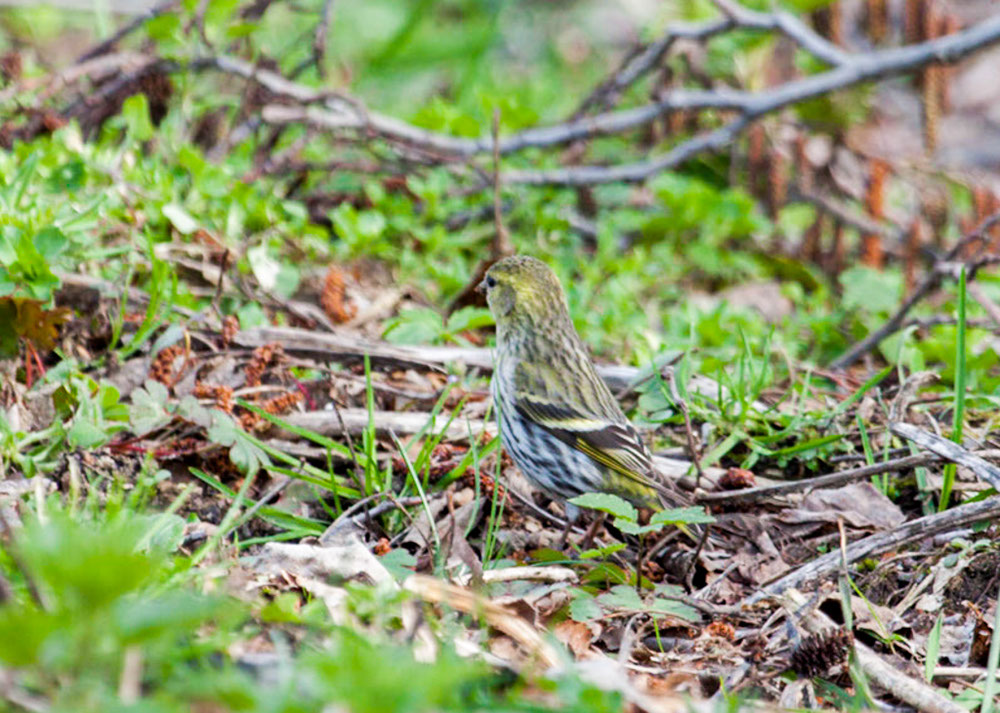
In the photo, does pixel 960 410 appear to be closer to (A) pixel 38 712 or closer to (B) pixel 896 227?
(A) pixel 38 712

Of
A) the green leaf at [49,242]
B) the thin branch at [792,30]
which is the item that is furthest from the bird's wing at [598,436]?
the thin branch at [792,30]

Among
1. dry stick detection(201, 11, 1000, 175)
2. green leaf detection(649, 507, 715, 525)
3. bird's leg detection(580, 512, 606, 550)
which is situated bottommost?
bird's leg detection(580, 512, 606, 550)

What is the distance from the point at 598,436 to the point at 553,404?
23 cm

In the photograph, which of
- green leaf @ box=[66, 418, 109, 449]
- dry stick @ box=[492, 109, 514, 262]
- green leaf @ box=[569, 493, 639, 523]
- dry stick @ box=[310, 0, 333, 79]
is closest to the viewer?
green leaf @ box=[569, 493, 639, 523]

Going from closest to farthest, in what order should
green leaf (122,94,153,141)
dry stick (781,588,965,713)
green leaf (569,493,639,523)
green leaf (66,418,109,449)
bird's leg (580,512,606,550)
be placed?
dry stick (781,588,965,713)
green leaf (569,493,639,523)
green leaf (66,418,109,449)
bird's leg (580,512,606,550)
green leaf (122,94,153,141)

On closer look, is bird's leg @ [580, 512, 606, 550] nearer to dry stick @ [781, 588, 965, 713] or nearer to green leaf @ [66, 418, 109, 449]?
dry stick @ [781, 588, 965, 713]

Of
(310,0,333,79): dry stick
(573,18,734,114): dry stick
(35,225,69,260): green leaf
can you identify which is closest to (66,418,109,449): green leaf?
(35,225,69,260): green leaf

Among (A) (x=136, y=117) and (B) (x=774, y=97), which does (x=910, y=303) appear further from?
(A) (x=136, y=117)

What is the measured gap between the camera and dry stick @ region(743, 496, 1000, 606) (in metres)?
3.56

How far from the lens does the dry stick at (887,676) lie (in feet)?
9.77

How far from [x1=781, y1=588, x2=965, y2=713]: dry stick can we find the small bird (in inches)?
22.7

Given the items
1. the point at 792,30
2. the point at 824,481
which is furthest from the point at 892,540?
the point at 792,30

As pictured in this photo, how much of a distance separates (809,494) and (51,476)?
2.60m

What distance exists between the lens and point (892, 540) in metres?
3.61
